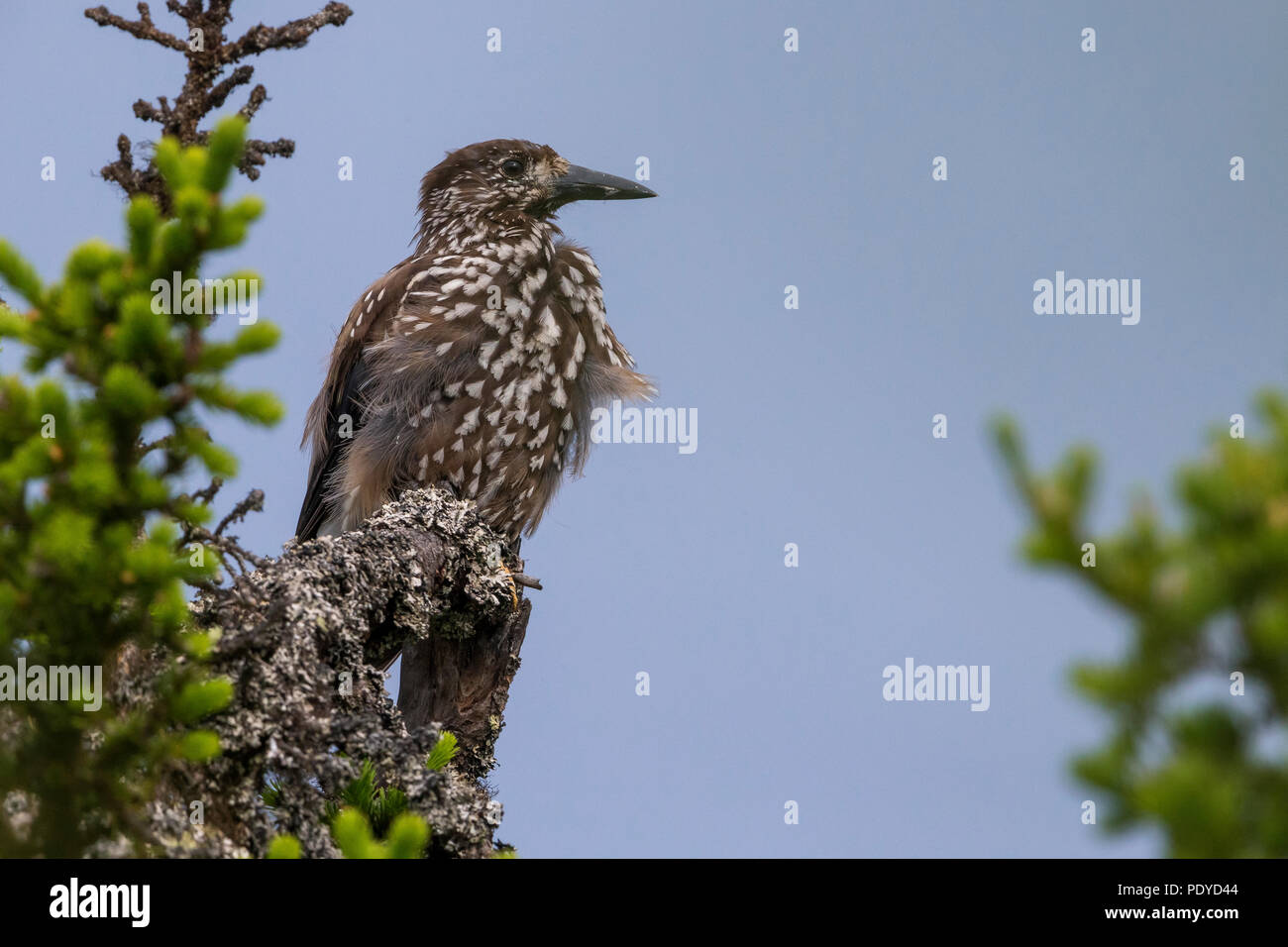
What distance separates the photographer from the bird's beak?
274 inches

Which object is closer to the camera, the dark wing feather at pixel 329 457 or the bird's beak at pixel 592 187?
the dark wing feather at pixel 329 457

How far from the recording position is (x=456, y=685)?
553 cm

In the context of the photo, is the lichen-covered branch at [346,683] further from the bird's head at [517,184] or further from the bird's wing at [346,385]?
the bird's head at [517,184]

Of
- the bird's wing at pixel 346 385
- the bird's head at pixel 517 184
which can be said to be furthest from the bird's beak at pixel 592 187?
the bird's wing at pixel 346 385

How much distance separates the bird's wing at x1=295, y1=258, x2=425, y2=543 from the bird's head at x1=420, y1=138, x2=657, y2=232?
0.48m

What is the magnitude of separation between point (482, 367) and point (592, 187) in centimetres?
140

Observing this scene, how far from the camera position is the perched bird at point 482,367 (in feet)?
20.3

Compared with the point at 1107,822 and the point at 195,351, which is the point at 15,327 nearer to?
the point at 195,351

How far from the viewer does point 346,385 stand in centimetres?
661

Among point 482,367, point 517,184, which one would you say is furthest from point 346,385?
point 517,184
